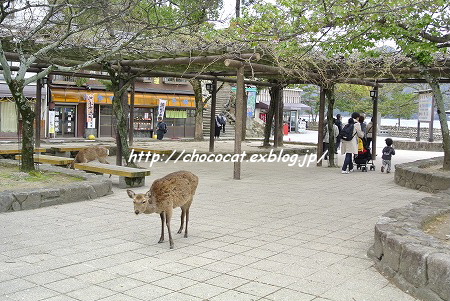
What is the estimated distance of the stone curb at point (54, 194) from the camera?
8.66 metres

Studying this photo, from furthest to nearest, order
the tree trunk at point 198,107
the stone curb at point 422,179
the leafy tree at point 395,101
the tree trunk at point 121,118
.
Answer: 1. the leafy tree at point 395,101
2. the tree trunk at point 198,107
3. the tree trunk at point 121,118
4. the stone curb at point 422,179

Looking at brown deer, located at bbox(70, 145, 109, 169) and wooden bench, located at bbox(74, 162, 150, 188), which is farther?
brown deer, located at bbox(70, 145, 109, 169)

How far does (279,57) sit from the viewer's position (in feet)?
43.6

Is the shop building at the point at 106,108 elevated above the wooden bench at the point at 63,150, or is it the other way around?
the shop building at the point at 106,108

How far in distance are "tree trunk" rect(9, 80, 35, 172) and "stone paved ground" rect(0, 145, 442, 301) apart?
82.6 inches

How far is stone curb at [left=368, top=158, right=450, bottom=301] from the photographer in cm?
460

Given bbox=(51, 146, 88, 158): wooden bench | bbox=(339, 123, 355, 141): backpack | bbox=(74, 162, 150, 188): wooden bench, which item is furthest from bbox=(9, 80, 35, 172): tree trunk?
bbox=(339, 123, 355, 141): backpack

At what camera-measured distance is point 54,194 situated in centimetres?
935

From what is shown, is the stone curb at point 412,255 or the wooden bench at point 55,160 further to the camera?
the wooden bench at point 55,160

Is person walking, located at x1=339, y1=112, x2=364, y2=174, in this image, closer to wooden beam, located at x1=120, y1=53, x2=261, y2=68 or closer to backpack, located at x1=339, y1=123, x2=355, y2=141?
backpack, located at x1=339, y1=123, x2=355, y2=141

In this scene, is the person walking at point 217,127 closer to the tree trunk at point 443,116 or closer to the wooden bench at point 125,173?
the tree trunk at point 443,116

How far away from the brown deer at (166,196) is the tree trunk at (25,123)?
207 inches

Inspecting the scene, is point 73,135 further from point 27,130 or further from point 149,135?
point 27,130

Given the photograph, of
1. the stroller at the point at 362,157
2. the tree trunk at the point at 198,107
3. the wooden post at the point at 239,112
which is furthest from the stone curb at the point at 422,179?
the tree trunk at the point at 198,107
